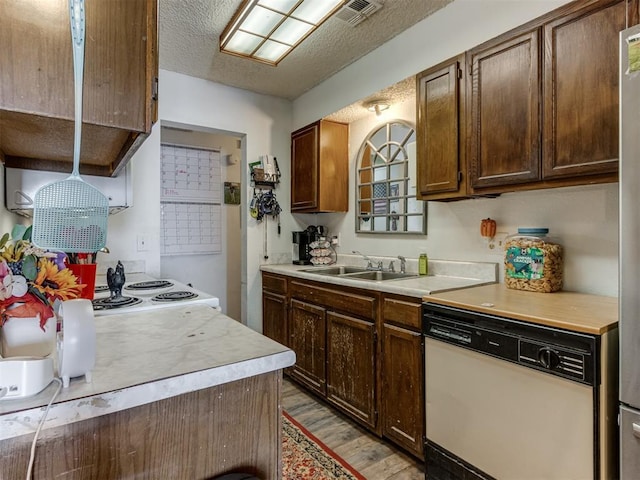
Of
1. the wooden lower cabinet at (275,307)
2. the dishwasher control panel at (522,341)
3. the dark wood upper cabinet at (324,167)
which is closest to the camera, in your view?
the dishwasher control panel at (522,341)

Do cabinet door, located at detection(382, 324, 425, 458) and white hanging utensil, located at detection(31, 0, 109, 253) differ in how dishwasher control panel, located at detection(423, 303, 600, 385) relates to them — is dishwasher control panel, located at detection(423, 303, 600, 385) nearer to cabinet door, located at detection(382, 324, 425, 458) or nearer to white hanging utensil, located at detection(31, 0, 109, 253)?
cabinet door, located at detection(382, 324, 425, 458)

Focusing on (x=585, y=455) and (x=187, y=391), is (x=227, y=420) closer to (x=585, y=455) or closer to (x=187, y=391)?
(x=187, y=391)

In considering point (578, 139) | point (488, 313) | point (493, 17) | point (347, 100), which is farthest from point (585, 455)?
point (347, 100)

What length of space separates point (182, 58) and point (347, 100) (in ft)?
4.55

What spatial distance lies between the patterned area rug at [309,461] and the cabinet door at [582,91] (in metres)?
1.80

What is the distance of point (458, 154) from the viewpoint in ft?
6.63

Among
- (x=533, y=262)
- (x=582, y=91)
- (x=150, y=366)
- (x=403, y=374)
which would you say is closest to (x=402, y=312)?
(x=403, y=374)

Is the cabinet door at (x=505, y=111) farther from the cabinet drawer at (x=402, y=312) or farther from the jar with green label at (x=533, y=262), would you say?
the cabinet drawer at (x=402, y=312)

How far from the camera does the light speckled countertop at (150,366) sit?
2.10 feet

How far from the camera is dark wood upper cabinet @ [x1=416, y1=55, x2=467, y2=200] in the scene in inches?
79.2

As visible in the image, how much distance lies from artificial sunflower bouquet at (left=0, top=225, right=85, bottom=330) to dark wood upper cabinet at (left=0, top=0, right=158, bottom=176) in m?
0.30

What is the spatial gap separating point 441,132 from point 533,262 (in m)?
0.89

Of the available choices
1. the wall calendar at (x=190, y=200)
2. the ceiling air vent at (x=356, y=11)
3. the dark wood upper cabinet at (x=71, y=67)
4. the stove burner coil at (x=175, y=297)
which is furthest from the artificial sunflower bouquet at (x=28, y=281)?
the wall calendar at (x=190, y=200)

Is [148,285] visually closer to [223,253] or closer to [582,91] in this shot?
[223,253]
